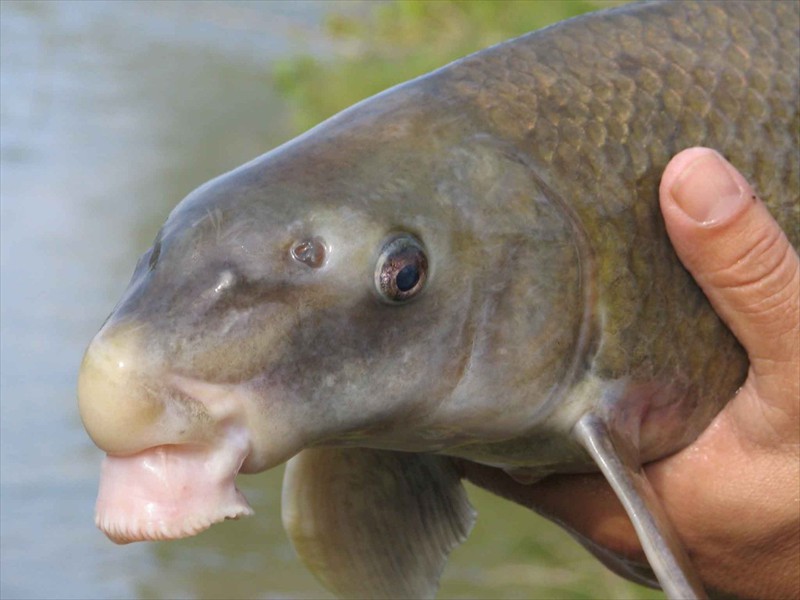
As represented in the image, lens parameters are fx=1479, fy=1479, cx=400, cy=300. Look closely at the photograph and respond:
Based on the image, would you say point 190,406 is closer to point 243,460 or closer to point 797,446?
point 243,460

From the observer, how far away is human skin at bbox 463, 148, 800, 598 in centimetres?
258

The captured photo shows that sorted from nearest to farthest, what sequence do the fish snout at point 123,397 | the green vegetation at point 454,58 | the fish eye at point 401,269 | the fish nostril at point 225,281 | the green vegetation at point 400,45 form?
1. the fish snout at point 123,397
2. the fish nostril at point 225,281
3. the fish eye at point 401,269
4. the green vegetation at point 454,58
5. the green vegetation at point 400,45

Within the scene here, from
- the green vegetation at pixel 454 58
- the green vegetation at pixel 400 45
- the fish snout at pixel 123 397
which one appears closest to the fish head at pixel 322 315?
the fish snout at pixel 123 397

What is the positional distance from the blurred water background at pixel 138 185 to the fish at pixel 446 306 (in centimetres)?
261

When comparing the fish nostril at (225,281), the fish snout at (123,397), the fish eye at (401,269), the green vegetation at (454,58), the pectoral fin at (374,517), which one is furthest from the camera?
the green vegetation at (454,58)

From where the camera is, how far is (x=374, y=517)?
2881 millimetres

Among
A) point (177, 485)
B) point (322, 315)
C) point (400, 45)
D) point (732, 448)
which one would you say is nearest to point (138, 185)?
point (400, 45)

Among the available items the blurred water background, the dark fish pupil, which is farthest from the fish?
the blurred water background

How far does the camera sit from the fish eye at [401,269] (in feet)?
7.36

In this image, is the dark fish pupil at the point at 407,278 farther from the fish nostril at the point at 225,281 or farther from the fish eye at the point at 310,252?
the fish nostril at the point at 225,281

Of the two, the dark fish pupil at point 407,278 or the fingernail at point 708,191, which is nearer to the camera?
the dark fish pupil at point 407,278

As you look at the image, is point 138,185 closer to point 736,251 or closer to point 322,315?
point 736,251

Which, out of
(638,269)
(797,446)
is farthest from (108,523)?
(797,446)

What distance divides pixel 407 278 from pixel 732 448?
0.88m
